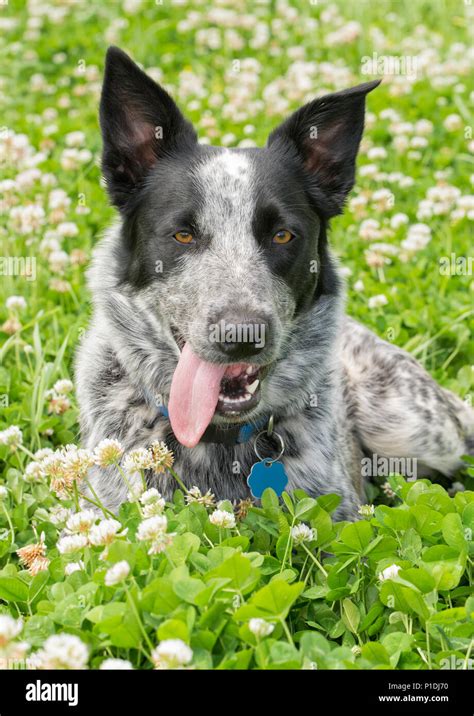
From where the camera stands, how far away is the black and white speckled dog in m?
3.36

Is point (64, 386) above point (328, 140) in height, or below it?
below

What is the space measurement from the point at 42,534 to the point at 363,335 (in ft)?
6.73

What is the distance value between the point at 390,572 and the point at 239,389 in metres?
0.91

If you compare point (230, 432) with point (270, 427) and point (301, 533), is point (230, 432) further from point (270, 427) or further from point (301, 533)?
point (301, 533)

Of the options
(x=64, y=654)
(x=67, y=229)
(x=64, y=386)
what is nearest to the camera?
(x=64, y=654)

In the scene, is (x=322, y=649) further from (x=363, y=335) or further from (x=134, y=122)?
(x=363, y=335)

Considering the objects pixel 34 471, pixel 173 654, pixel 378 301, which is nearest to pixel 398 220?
pixel 378 301

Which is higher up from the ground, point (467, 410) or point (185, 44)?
point (185, 44)

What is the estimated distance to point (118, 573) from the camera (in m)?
2.42

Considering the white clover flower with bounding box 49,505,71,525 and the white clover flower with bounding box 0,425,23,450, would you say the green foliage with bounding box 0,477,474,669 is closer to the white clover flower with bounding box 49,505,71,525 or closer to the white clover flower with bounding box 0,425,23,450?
the white clover flower with bounding box 49,505,71,525

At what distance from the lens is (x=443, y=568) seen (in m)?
2.77

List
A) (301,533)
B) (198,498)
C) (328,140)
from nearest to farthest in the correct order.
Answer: (301,533) < (198,498) < (328,140)
